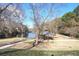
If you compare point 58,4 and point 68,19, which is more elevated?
point 58,4

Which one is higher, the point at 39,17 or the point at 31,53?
the point at 39,17

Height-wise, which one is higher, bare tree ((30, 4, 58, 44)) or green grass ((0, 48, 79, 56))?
bare tree ((30, 4, 58, 44))

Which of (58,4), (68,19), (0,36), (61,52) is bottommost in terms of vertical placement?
(61,52)

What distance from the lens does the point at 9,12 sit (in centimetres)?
233

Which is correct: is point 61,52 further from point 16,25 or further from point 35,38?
point 16,25

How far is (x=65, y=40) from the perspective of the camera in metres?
2.31

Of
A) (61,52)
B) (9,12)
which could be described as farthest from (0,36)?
(61,52)

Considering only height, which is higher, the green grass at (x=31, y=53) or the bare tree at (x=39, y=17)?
the bare tree at (x=39, y=17)

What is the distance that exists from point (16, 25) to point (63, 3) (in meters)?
0.49

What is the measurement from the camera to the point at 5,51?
2.32m

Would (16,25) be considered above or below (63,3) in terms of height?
below

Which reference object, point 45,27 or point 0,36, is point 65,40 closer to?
point 45,27

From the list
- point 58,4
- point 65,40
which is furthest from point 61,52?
point 58,4

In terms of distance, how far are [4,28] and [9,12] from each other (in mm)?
160
